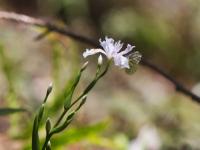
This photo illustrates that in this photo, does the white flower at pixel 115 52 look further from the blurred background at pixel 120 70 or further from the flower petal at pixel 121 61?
the blurred background at pixel 120 70

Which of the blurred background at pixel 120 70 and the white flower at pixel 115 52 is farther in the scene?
the blurred background at pixel 120 70

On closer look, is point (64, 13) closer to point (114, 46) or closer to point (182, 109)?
point (182, 109)

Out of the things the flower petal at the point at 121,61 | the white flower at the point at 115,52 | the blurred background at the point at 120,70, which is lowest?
the flower petal at the point at 121,61

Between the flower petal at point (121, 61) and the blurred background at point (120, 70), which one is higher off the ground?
the blurred background at point (120, 70)

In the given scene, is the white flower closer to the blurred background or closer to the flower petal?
the flower petal

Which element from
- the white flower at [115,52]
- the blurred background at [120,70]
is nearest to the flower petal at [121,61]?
the white flower at [115,52]

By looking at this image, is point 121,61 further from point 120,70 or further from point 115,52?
point 120,70

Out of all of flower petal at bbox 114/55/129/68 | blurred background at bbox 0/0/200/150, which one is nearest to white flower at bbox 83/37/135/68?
flower petal at bbox 114/55/129/68

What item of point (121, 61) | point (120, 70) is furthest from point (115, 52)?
point (120, 70)

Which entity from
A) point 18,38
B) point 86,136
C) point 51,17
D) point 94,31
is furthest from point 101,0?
point 86,136
